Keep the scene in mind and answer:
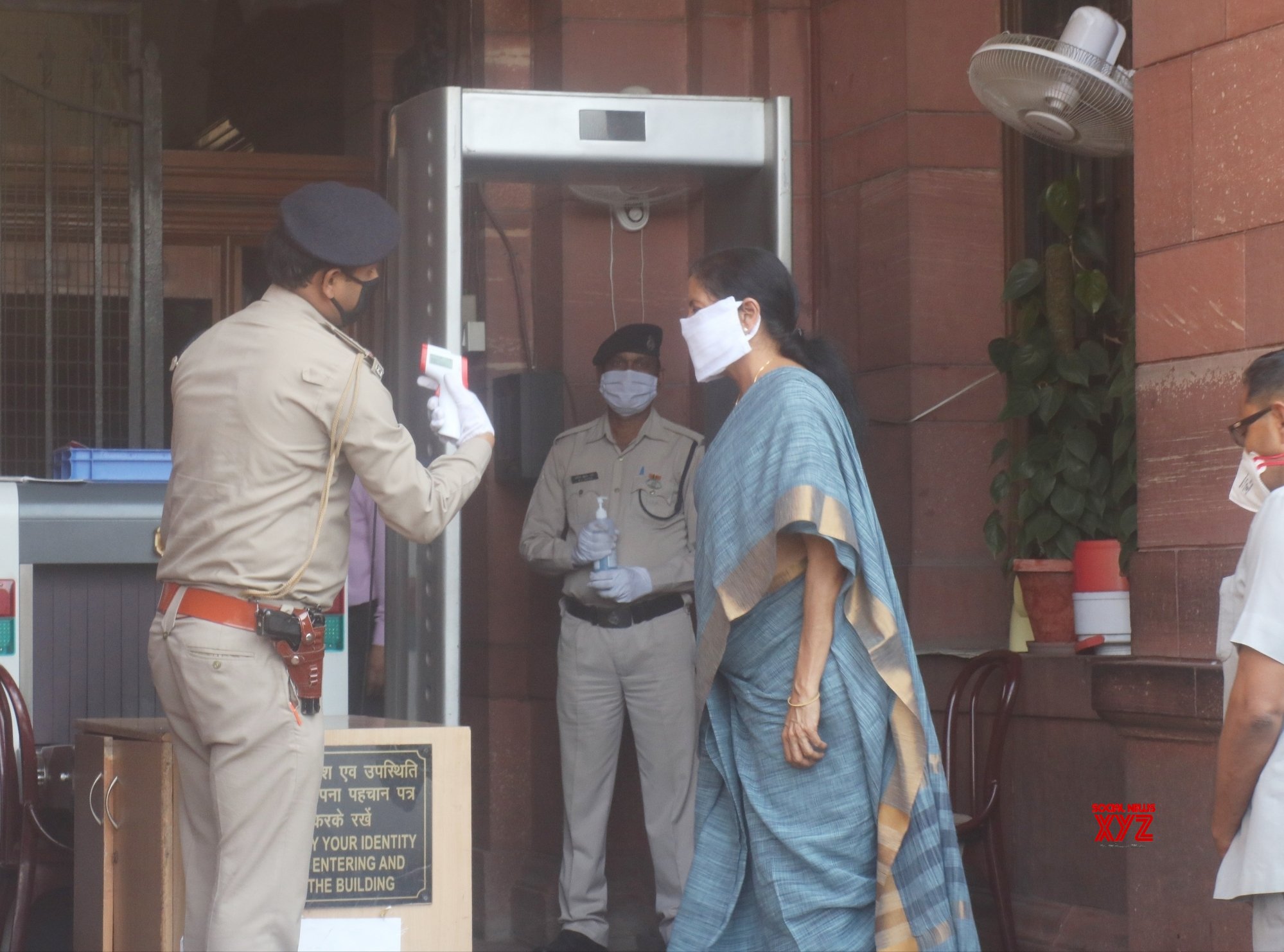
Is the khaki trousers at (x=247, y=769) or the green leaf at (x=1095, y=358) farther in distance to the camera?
the green leaf at (x=1095, y=358)

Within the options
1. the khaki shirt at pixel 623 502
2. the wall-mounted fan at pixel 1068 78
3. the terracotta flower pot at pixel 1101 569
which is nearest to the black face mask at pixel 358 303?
the wall-mounted fan at pixel 1068 78

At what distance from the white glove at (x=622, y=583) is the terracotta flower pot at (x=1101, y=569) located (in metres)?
1.27

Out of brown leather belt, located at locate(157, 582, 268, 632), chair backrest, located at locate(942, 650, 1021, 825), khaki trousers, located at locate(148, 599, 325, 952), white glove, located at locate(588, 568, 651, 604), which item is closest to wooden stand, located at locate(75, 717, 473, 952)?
khaki trousers, located at locate(148, 599, 325, 952)

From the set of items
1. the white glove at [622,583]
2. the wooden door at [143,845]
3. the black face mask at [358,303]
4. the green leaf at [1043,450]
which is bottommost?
the wooden door at [143,845]

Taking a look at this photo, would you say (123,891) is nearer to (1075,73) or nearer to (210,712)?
(210,712)

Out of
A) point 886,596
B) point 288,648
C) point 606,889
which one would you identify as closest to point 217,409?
point 288,648

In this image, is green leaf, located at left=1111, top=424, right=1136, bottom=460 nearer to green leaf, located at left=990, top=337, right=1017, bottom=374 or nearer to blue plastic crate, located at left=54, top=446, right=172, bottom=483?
green leaf, located at left=990, top=337, right=1017, bottom=374

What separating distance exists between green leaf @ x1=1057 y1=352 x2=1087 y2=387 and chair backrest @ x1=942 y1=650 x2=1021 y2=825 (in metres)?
0.87

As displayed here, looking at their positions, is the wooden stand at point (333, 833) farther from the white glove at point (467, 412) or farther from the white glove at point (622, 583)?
the white glove at point (622, 583)

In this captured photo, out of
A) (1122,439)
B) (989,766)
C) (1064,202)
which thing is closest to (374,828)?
(989,766)

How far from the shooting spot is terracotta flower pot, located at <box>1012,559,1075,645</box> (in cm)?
514

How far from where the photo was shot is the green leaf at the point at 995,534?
5.41m

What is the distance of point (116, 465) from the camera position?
484 centimetres

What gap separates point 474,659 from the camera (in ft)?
19.9
